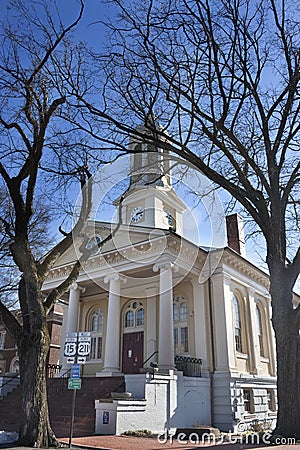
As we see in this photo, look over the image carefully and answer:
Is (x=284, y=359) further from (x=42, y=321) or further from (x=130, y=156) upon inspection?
(x=130, y=156)

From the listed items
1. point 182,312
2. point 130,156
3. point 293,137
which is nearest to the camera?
point 293,137

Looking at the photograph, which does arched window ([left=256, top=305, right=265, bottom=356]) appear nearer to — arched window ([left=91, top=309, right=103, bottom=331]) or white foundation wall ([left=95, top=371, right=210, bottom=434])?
white foundation wall ([left=95, top=371, right=210, bottom=434])

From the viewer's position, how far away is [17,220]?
9648 millimetres

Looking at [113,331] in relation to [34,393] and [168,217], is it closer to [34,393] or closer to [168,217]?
[34,393]

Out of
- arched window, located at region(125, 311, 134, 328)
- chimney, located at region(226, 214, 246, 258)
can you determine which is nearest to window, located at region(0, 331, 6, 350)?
arched window, located at region(125, 311, 134, 328)

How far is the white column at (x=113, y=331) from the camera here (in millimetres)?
16359

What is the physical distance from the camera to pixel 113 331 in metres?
16.9

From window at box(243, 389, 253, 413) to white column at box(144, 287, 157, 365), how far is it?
446 centimetres

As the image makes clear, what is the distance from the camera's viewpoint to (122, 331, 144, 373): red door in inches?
759

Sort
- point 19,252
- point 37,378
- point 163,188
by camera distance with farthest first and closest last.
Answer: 1. point 163,188
2. point 19,252
3. point 37,378

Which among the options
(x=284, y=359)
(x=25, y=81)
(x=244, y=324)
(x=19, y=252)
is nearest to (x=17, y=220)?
(x=19, y=252)

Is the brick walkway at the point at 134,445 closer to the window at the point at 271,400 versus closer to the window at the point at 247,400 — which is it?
the window at the point at 247,400

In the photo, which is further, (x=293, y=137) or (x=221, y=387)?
(x=221, y=387)

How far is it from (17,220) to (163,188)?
1503cm
